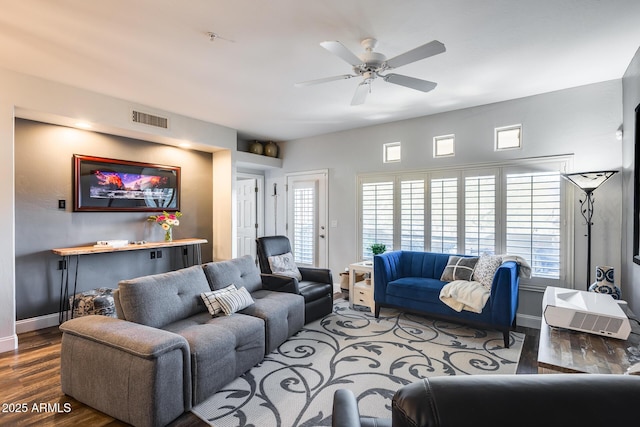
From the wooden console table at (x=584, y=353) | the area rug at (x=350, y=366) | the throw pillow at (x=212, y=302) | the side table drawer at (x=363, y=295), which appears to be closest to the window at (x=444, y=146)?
the side table drawer at (x=363, y=295)

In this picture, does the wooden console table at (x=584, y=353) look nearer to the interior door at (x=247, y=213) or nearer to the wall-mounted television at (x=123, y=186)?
the wall-mounted television at (x=123, y=186)

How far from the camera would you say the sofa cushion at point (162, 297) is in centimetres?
234

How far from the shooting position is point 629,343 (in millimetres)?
1831

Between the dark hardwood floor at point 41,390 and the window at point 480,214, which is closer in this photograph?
the dark hardwood floor at point 41,390

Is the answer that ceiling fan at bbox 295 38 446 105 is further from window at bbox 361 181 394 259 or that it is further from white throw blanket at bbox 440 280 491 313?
window at bbox 361 181 394 259

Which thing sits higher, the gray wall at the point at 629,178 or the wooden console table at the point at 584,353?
the gray wall at the point at 629,178

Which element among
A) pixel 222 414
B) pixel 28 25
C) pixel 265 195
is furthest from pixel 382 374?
pixel 265 195

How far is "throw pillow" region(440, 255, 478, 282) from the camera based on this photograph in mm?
3779

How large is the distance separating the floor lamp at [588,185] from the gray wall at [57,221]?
213 inches

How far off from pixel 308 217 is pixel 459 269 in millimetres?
2967

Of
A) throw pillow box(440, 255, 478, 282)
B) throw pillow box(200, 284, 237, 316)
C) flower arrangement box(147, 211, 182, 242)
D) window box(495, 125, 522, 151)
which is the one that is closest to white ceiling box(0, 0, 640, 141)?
window box(495, 125, 522, 151)

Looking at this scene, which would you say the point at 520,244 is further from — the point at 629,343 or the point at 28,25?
the point at 28,25

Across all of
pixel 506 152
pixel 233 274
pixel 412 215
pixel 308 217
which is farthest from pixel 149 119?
pixel 506 152

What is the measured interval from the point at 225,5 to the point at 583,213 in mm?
4117
